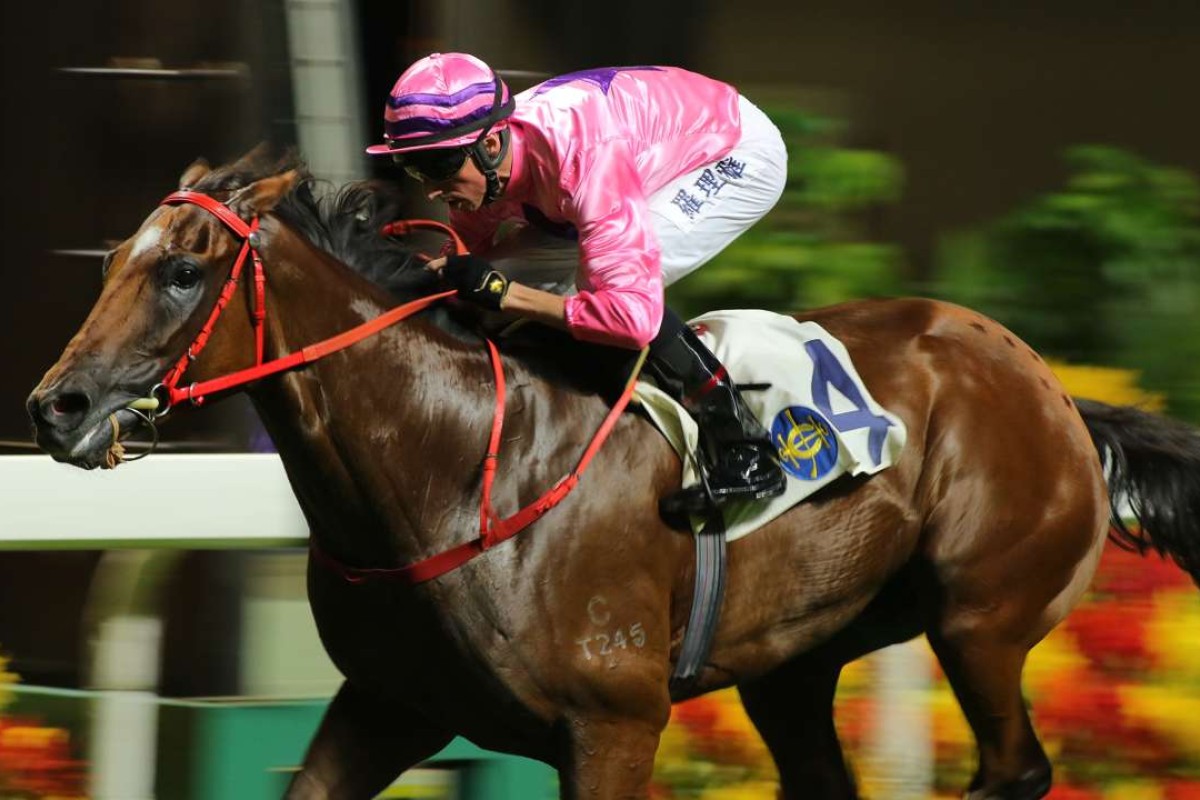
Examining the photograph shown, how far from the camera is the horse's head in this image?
3500 mm

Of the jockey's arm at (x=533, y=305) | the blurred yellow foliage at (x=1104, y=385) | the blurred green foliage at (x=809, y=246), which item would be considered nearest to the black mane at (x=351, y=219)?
the jockey's arm at (x=533, y=305)

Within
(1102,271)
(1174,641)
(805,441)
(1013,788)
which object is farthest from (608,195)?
(1102,271)

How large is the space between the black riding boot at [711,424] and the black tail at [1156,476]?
111 centimetres

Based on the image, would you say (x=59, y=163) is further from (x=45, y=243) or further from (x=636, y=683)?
(x=636, y=683)

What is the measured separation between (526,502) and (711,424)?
1.47ft

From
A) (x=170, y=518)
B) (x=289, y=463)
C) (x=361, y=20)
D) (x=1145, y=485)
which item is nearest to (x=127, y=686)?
(x=170, y=518)

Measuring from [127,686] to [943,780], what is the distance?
2.10 m

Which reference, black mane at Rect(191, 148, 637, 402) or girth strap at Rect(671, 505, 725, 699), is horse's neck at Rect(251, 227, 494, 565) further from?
girth strap at Rect(671, 505, 725, 699)

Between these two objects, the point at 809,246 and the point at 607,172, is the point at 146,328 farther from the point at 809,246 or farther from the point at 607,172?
the point at 809,246

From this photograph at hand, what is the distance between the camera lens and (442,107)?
3883mm

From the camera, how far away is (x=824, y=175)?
6316mm

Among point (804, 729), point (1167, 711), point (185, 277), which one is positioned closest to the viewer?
point (185, 277)

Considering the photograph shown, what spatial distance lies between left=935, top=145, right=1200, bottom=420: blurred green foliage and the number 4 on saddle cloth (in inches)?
82.8

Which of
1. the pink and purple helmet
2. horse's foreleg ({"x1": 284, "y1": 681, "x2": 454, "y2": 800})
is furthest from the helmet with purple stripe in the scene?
horse's foreleg ({"x1": 284, "y1": 681, "x2": 454, "y2": 800})
